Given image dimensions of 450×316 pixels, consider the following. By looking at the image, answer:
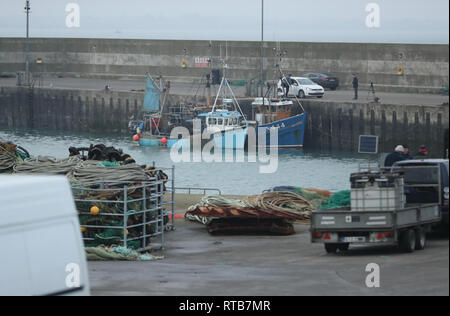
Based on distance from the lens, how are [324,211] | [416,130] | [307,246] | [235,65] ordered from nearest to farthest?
[324,211]
[307,246]
[416,130]
[235,65]

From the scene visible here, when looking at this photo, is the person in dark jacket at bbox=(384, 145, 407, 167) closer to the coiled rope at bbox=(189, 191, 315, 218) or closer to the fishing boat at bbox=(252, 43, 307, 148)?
the coiled rope at bbox=(189, 191, 315, 218)

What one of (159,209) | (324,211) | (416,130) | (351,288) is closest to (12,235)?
(351,288)

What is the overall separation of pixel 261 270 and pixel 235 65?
169 ft

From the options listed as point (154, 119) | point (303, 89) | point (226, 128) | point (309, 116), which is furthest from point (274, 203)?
point (154, 119)

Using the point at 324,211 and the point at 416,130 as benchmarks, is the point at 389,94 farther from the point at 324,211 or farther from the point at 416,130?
the point at 324,211

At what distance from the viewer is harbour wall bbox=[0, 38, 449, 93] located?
55.5m

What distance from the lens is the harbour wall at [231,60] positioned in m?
55.5

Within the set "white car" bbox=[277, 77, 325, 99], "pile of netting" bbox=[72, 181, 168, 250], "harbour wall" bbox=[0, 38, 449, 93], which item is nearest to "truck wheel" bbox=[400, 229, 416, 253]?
"pile of netting" bbox=[72, 181, 168, 250]

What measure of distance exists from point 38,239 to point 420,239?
23.0ft

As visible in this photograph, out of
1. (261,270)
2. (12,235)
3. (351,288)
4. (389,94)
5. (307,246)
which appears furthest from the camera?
(389,94)

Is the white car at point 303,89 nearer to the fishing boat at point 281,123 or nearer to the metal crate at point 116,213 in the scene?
the fishing boat at point 281,123

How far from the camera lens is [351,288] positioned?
871 centimetres

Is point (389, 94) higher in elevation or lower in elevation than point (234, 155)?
higher

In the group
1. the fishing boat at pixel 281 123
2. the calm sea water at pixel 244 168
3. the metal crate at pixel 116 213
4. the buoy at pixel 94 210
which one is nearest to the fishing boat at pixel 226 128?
the fishing boat at pixel 281 123
